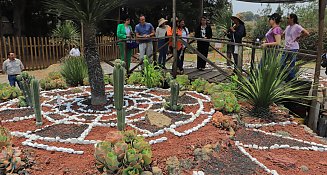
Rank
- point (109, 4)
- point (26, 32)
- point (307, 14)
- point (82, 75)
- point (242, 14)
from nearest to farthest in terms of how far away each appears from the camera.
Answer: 1. point (109, 4)
2. point (82, 75)
3. point (242, 14)
4. point (26, 32)
5. point (307, 14)

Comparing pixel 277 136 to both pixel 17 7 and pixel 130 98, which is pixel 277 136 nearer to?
pixel 130 98

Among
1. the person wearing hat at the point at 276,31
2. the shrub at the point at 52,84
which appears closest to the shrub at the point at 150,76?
the shrub at the point at 52,84

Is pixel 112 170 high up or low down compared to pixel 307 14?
down

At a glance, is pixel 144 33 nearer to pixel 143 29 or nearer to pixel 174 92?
pixel 143 29

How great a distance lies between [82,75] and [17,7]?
10903 millimetres

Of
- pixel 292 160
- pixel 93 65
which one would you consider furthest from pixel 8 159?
pixel 292 160

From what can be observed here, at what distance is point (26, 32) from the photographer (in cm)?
1858

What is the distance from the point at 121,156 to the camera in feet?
9.62

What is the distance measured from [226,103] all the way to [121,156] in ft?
8.94

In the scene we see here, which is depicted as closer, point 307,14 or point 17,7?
point 17,7

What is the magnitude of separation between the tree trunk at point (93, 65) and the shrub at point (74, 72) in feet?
7.37

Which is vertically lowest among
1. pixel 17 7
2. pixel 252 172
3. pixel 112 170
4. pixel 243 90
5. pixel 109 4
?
pixel 252 172

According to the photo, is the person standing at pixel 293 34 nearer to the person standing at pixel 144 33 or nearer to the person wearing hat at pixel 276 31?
the person wearing hat at pixel 276 31

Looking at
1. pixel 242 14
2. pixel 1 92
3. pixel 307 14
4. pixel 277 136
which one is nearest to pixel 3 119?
pixel 1 92
